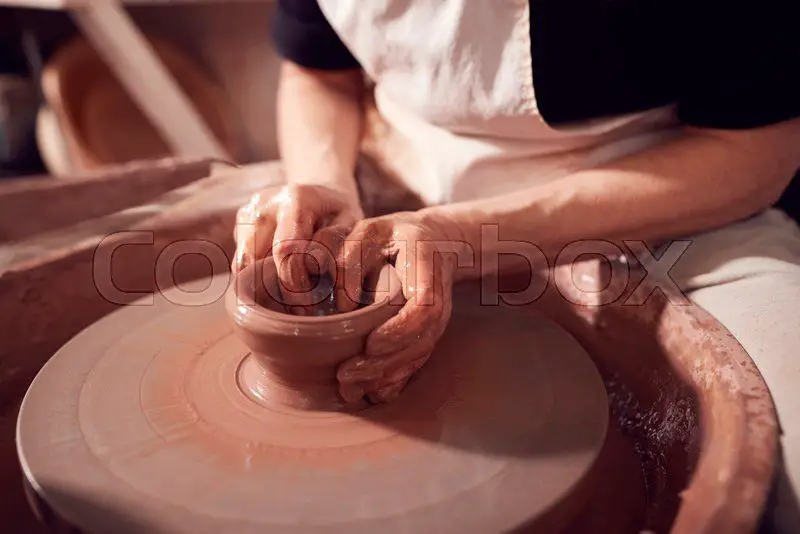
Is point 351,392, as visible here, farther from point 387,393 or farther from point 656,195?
point 656,195

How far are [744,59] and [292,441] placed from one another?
0.84 meters

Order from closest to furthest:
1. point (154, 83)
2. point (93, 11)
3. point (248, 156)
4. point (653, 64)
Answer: point (653, 64) → point (93, 11) → point (154, 83) → point (248, 156)

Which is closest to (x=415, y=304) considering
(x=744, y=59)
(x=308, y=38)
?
(x=744, y=59)

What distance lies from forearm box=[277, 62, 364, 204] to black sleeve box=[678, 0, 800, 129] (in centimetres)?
61

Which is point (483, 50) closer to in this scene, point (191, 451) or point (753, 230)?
point (753, 230)

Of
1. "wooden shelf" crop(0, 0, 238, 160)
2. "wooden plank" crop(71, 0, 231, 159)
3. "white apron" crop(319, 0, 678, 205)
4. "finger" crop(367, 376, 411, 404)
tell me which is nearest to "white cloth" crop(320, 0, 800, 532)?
"white apron" crop(319, 0, 678, 205)

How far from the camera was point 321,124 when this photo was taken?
1463 mm

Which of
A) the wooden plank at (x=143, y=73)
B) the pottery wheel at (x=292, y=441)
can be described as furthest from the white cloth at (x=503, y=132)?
the wooden plank at (x=143, y=73)

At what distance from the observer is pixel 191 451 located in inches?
33.6

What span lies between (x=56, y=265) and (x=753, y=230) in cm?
112

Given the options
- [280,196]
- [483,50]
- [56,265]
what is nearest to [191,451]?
[280,196]

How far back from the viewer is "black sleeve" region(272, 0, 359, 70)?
1431 mm

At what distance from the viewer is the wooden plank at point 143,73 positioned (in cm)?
272

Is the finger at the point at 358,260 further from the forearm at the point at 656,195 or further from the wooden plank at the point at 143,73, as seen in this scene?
the wooden plank at the point at 143,73
